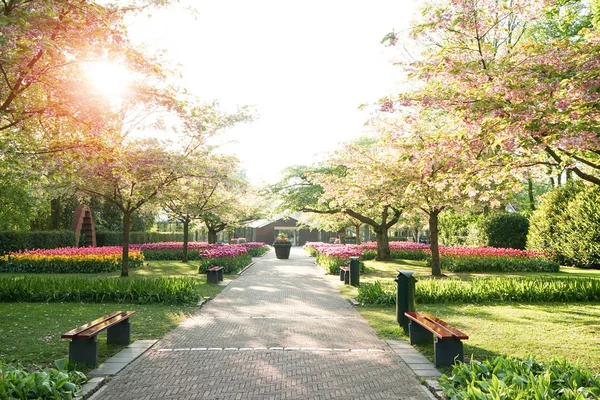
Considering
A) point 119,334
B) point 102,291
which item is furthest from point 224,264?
point 119,334

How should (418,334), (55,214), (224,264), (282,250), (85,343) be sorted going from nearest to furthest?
(85,343)
(418,334)
(224,264)
(55,214)
(282,250)

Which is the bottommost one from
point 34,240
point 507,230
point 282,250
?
point 282,250

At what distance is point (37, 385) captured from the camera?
4293 millimetres

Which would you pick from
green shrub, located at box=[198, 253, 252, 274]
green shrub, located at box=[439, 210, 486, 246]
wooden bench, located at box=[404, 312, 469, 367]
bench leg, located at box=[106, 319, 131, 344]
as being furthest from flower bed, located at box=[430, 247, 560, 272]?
bench leg, located at box=[106, 319, 131, 344]

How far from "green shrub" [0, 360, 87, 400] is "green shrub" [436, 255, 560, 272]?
16817 mm

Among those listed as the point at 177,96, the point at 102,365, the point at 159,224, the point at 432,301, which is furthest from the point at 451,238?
the point at 159,224

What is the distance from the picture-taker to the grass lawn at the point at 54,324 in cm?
645

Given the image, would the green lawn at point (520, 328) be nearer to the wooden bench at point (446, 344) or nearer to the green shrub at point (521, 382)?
the wooden bench at point (446, 344)

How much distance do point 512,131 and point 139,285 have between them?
908 centimetres

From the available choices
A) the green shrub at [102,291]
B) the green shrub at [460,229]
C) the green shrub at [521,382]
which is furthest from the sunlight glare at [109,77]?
the green shrub at [460,229]

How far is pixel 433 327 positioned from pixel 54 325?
6.79 m

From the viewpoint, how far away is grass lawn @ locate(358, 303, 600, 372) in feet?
21.4

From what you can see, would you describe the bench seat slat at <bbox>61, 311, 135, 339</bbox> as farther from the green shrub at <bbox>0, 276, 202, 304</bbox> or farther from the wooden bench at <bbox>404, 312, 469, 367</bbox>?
the wooden bench at <bbox>404, 312, 469, 367</bbox>

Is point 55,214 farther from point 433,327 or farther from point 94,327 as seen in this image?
point 433,327
